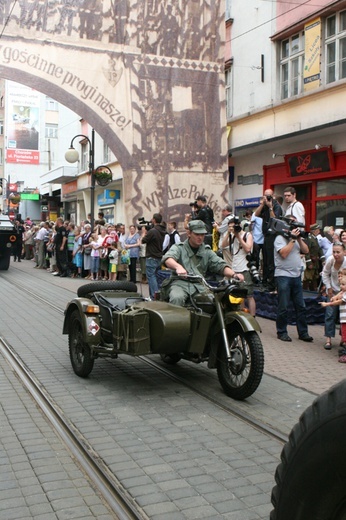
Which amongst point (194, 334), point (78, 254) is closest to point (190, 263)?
point (194, 334)

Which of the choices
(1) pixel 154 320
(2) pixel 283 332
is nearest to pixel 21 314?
(2) pixel 283 332

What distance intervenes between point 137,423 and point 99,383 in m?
1.34

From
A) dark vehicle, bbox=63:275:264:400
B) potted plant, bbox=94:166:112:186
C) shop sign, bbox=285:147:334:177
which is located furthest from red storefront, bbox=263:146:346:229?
dark vehicle, bbox=63:275:264:400

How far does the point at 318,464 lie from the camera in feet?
6.10

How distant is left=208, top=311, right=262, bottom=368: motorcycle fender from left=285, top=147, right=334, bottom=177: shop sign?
1064 cm

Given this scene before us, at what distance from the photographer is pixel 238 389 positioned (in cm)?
544

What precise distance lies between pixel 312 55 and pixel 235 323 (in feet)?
39.9

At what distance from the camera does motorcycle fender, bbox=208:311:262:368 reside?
17.6 ft

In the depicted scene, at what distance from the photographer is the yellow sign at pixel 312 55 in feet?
50.6

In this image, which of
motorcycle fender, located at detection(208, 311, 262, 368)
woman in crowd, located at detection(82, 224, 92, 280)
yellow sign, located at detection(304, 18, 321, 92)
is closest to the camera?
motorcycle fender, located at detection(208, 311, 262, 368)

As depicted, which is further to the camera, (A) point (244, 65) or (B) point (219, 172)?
(A) point (244, 65)

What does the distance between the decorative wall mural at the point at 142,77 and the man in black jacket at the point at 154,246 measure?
2166 mm

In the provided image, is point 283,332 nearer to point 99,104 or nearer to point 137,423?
point 137,423

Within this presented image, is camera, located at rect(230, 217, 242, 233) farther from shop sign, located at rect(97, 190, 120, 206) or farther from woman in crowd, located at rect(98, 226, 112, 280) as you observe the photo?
shop sign, located at rect(97, 190, 120, 206)
